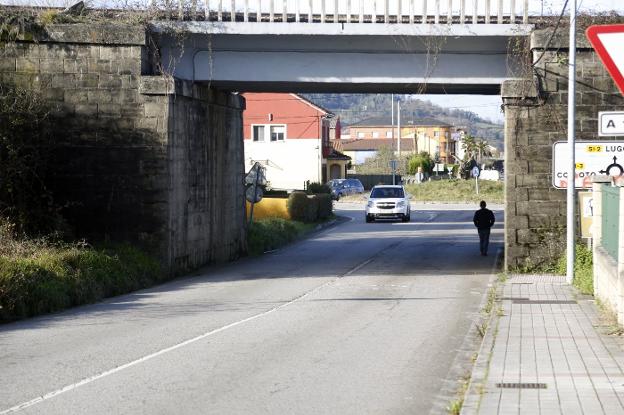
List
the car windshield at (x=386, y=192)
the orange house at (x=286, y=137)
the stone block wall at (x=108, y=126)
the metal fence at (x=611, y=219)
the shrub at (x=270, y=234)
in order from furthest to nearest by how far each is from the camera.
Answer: the orange house at (x=286, y=137), the car windshield at (x=386, y=192), the shrub at (x=270, y=234), the stone block wall at (x=108, y=126), the metal fence at (x=611, y=219)

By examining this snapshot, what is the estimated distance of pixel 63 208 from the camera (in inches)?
874

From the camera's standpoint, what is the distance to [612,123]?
39.7ft

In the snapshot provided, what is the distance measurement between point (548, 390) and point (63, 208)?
1508cm

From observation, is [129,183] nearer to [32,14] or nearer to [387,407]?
[32,14]

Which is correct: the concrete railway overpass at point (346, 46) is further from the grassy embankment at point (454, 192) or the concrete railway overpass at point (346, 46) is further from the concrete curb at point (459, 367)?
the grassy embankment at point (454, 192)

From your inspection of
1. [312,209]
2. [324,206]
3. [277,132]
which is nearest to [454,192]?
[277,132]

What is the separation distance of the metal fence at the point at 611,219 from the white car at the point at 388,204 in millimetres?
32383

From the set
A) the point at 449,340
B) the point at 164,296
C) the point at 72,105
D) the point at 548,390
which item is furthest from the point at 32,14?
the point at 548,390

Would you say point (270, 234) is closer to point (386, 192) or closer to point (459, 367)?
point (386, 192)

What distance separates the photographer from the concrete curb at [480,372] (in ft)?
28.2

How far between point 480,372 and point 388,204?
129 ft

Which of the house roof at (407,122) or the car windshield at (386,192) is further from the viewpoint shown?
the house roof at (407,122)

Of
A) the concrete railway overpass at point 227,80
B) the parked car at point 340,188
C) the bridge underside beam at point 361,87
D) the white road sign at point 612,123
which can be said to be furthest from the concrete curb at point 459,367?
the parked car at point 340,188

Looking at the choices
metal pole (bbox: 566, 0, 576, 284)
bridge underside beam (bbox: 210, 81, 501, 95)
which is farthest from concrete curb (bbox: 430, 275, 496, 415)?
bridge underside beam (bbox: 210, 81, 501, 95)
